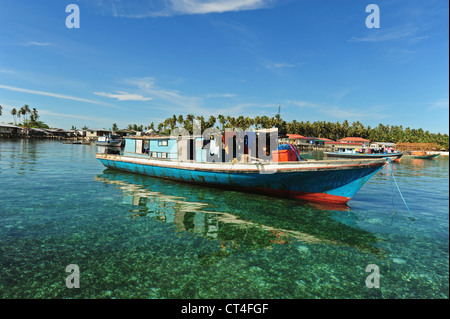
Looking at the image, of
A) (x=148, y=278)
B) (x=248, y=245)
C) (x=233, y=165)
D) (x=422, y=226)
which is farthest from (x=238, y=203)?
(x=422, y=226)

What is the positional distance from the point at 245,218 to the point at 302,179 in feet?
13.7

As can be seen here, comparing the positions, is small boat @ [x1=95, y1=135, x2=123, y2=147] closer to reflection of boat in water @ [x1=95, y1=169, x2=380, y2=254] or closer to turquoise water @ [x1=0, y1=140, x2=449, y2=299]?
turquoise water @ [x1=0, y1=140, x2=449, y2=299]

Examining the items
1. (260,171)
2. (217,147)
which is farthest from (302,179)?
(217,147)

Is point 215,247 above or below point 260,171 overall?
below

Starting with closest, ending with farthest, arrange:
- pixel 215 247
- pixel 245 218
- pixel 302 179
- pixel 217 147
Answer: pixel 215 247
pixel 245 218
pixel 302 179
pixel 217 147

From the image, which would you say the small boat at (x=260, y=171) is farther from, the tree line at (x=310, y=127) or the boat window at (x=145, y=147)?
the tree line at (x=310, y=127)

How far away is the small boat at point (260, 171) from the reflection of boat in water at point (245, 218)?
2.89ft

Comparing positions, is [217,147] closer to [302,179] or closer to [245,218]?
[302,179]

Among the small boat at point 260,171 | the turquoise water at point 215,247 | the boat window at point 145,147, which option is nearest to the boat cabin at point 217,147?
the small boat at point 260,171

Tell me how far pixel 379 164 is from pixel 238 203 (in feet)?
23.4

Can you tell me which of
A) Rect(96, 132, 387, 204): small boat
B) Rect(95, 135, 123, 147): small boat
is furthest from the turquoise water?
Rect(95, 135, 123, 147): small boat

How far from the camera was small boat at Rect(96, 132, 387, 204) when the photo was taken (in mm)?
10570

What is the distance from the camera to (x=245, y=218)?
923 centimetres

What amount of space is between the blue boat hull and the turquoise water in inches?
32.8
